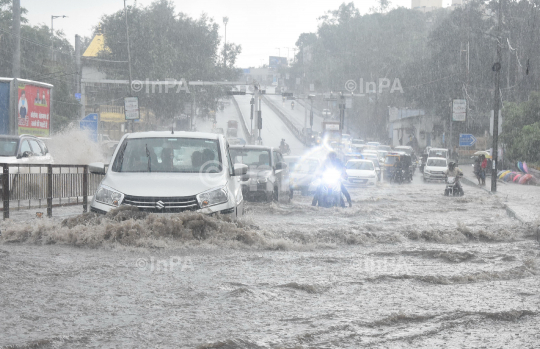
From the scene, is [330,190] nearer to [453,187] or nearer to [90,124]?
[453,187]

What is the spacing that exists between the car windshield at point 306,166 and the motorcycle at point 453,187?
15.9ft

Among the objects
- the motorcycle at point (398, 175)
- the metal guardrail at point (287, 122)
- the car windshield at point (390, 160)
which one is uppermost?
the metal guardrail at point (287, 122)

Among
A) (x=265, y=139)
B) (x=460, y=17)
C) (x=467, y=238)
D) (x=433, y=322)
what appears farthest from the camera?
(x=265, y=139)

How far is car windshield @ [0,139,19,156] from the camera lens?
1851 cm

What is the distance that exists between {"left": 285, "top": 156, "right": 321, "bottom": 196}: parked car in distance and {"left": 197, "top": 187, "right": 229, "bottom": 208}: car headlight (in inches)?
567

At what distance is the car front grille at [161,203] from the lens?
926 centimetres

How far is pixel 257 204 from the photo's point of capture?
59.6 ft

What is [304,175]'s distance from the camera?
25.4 metres

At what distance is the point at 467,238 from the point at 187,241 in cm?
541

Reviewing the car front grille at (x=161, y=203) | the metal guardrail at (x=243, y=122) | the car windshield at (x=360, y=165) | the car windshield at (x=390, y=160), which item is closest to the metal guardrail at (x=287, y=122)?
the metal guardrail at (x=243, y=122)

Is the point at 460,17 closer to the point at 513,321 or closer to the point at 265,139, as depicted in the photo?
the point at 265,139

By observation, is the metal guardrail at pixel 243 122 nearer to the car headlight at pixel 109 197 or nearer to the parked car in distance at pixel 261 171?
the parked car in distance at pixel 261 171

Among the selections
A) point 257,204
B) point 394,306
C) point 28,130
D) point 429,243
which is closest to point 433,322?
point 394,306

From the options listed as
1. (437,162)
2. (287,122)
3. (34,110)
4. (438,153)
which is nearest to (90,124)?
(34,110)
